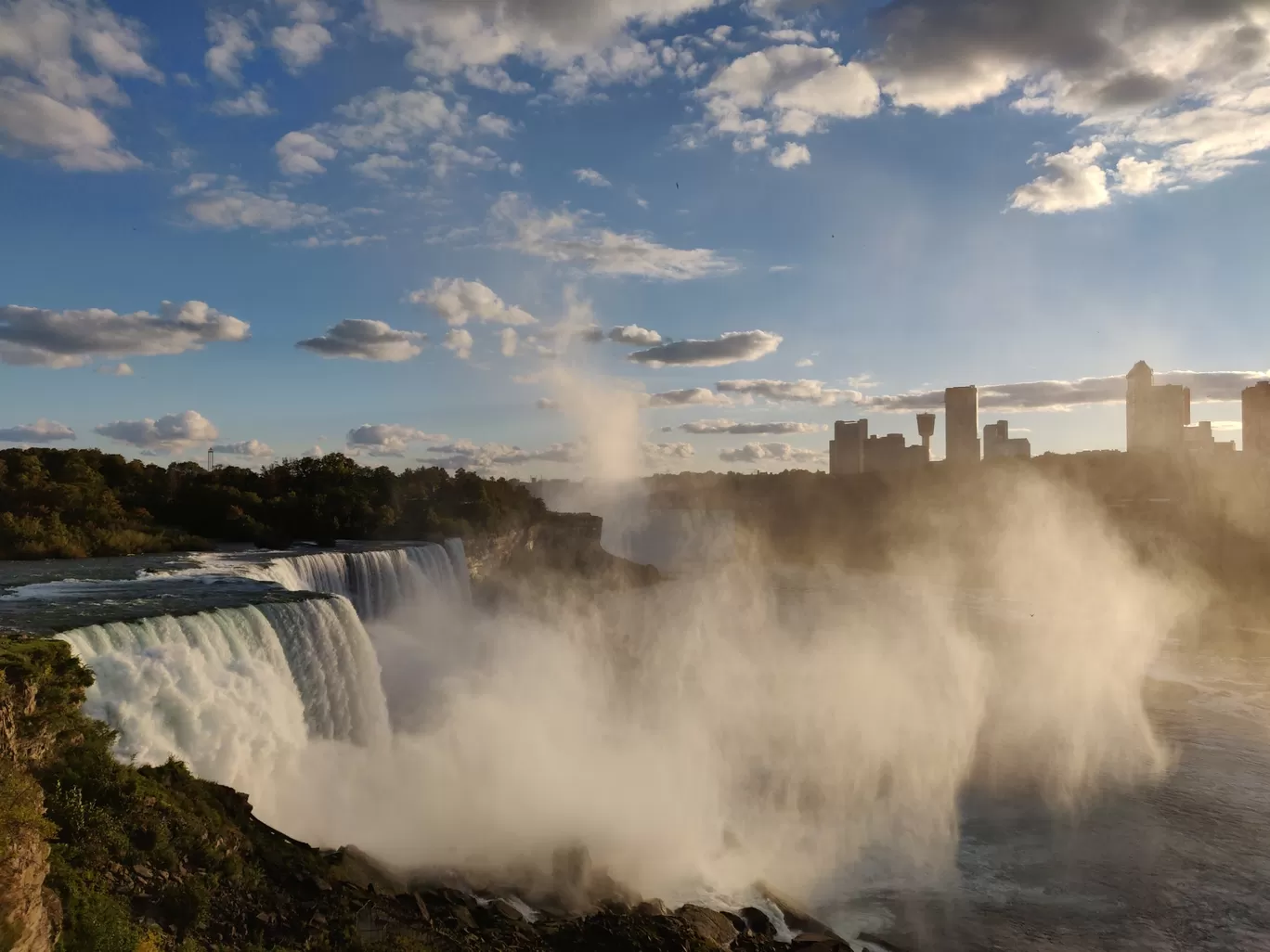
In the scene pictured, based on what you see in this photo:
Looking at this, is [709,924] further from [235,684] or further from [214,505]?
[214,505]

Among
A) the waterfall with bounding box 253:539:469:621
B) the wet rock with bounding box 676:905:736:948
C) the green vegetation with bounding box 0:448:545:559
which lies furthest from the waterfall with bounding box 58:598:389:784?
the green vegetation with bounding box 0:448:545:559

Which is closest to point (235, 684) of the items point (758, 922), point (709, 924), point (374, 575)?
point (709, 924)

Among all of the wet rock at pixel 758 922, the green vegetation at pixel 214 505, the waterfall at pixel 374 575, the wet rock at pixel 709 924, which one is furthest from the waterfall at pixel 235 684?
the green vegetation at pixel 214 505

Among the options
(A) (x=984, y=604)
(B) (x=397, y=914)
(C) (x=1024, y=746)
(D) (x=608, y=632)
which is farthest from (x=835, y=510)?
(B) (x=397, y=914)

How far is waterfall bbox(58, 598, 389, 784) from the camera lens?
1177cm

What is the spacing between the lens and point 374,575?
2862 centimetres

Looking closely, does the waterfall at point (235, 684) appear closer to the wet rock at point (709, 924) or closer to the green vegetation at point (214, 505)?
the wet rock at point (709, 924)

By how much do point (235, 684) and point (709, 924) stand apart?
8.61 meters

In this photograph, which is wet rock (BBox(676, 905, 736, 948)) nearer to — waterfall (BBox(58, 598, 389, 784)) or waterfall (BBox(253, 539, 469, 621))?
waterfall (BBox(58, 598, 389, 784))

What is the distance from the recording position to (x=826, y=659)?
111 ft

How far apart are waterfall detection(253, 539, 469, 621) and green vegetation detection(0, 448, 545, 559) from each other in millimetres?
6877

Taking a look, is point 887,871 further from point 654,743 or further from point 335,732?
point 335,732

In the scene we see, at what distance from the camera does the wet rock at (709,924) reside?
38.6 ft

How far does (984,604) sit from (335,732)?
47009 mm
